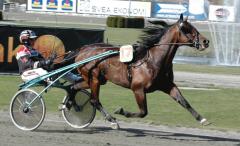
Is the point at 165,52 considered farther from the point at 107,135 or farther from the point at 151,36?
the point at 107,135

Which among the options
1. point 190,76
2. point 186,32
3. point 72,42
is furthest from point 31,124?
point 190,76

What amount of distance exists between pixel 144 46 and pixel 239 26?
2268 cm

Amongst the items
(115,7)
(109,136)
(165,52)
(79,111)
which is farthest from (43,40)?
(115,7)

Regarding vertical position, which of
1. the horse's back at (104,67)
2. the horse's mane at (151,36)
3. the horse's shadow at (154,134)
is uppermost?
the horse's mane at (151,36)

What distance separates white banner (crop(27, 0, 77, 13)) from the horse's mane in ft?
177

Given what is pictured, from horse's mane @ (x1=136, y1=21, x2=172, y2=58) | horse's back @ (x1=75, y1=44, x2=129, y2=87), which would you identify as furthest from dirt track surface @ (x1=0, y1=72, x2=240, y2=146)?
horse's mane @ (x1=136, y1=21, x2=172, y2=58)

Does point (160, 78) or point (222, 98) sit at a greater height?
point (160, 78)

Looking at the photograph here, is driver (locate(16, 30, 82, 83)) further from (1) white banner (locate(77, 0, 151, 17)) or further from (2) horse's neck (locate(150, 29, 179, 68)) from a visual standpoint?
(1) white banner (locate(77, 0, 151, 17))

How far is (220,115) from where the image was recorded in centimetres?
1307

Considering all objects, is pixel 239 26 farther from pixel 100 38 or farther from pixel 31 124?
pixel 31 124

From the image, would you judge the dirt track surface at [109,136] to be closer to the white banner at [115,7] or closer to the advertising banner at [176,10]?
the advertising banner at [176,10]

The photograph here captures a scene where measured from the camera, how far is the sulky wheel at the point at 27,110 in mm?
10234

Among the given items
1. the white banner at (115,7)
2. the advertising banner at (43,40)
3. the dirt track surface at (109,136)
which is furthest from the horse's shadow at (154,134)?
the white banner at (115,7)

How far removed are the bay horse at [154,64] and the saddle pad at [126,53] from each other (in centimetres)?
9
